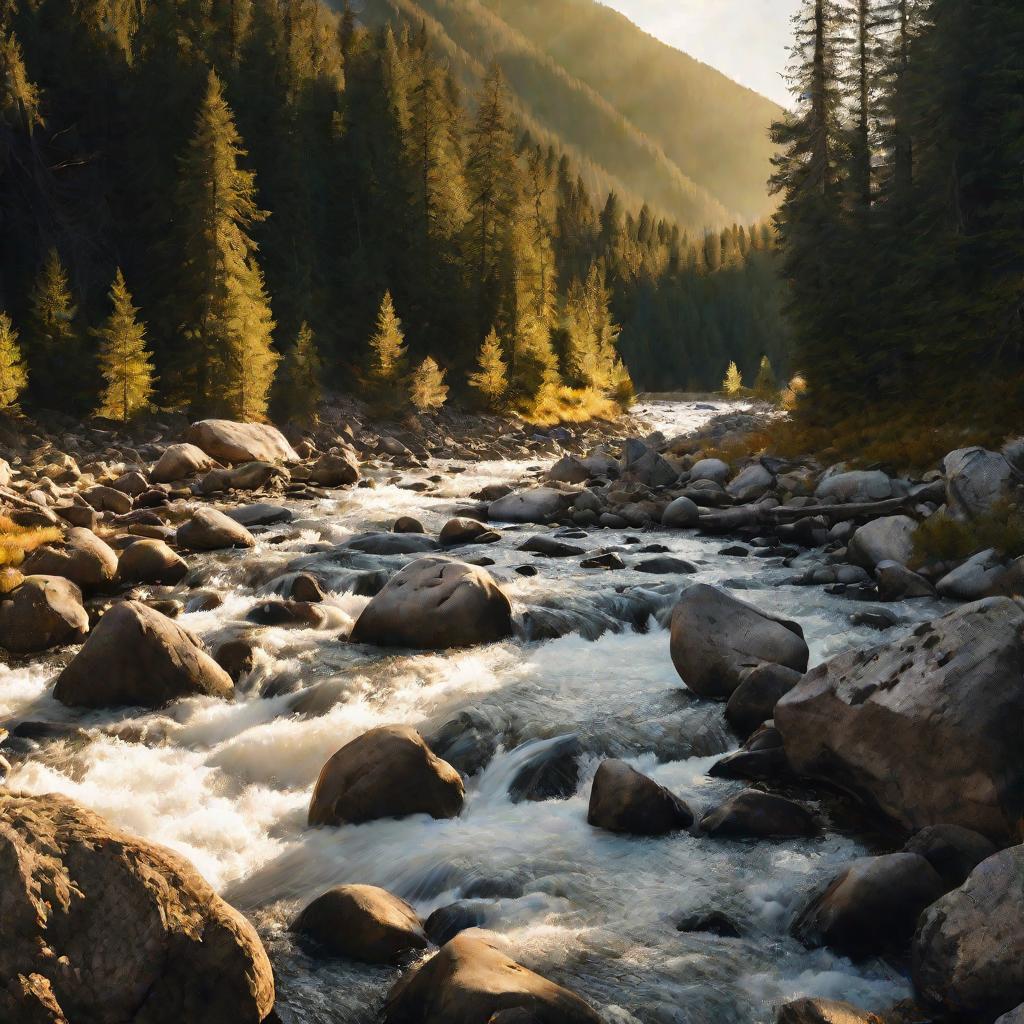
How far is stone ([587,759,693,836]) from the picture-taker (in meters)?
6.18

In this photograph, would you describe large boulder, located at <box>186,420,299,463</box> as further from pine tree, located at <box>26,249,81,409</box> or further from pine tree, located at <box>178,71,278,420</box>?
pine tree, located at <box>26,249,81,409</box>

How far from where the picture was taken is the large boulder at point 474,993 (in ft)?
12.7

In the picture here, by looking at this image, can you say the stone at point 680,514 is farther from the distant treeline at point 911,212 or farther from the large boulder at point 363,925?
the large boulder at point 363,925

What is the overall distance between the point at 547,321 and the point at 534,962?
54034 millimetres

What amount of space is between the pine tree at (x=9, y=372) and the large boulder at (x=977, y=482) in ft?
81.2

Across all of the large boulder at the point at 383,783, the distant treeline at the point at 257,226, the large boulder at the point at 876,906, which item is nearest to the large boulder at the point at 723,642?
the large boulder at the point at 383,783

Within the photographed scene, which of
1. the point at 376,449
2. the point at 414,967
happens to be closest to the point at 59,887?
the point at 414,967

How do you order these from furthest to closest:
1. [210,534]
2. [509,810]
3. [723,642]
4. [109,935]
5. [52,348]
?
[52,348]
[210,534]
[723,642]
[509,810]
[109,935]

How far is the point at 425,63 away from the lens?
59.6 meters

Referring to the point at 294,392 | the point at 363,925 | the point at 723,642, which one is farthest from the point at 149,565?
the point at 294,392

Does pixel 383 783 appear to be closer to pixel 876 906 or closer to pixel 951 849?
pixel 876 906

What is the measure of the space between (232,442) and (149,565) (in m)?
13.6

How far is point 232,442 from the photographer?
84.1ft

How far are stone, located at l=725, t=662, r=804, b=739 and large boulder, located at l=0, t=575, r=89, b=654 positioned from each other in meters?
7.49
